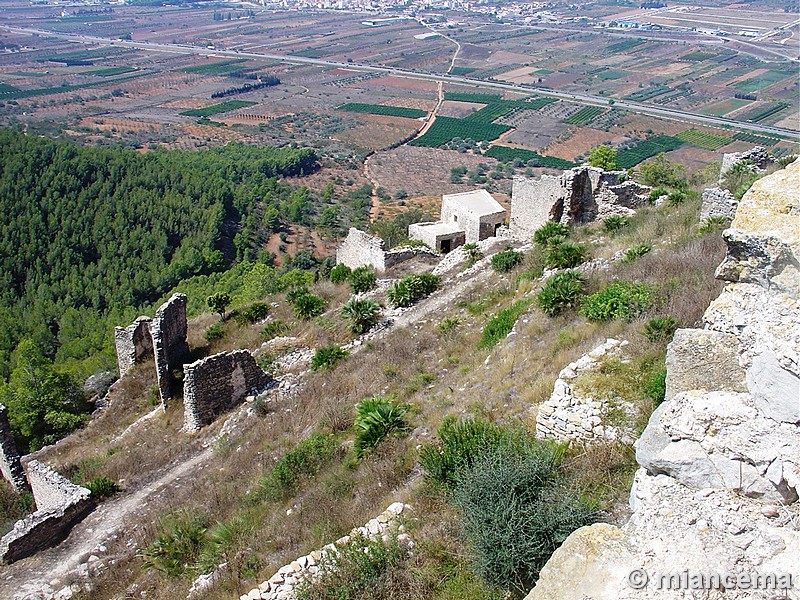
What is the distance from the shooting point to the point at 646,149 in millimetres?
76688

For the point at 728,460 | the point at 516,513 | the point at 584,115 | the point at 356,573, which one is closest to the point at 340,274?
the point at 356,573

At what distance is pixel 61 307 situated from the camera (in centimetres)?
4159

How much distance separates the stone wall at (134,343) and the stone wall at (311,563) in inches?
457

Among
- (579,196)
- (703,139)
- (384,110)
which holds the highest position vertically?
(579,196)

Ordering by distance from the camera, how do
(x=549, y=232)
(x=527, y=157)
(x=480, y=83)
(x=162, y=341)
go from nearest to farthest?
(x=162, y=341), (x=549, y=232), (x=527, y=157), (x=480, y=83)

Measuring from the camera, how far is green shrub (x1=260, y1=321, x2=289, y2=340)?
18.5 m

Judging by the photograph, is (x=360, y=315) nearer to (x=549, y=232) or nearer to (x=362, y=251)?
(x=549, y=232)

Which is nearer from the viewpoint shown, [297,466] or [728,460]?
[728,460]

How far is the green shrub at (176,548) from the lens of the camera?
895 centimetres

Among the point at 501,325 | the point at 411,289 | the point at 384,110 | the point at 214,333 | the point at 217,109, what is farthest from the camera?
the point at 217,109

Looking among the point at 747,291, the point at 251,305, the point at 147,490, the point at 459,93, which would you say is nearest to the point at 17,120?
the point at 459,93

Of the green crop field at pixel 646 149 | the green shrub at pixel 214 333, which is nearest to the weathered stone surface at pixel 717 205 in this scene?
the green shrub at pixel 214 333

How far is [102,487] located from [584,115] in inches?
3729

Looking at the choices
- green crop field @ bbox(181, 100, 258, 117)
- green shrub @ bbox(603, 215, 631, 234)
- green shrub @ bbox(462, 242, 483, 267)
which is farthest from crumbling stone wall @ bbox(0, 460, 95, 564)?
green crop field @ bbox(181, 100, 258, 117)
